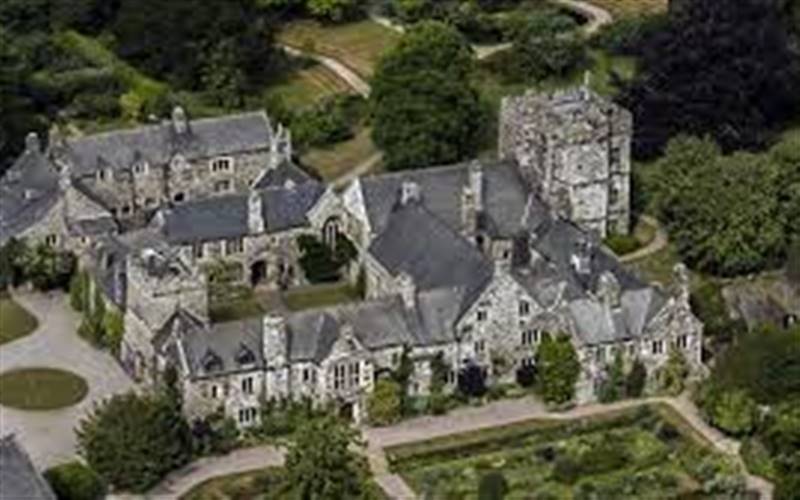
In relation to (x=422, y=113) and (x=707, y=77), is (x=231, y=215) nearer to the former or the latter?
(x=422, y=113)

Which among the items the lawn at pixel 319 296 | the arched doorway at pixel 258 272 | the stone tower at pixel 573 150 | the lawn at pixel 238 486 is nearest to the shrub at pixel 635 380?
the stone tower at pixel 573 150

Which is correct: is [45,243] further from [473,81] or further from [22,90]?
[473,81]

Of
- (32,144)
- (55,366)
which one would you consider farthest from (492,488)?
(32,144)

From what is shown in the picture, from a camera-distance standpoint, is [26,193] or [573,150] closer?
[573,150]

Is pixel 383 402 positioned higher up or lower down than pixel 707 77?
lower down

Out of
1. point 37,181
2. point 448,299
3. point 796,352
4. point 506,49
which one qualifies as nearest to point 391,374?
point 448,299

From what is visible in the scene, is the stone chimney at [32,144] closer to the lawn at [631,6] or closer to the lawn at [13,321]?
the lawn at [13,321]

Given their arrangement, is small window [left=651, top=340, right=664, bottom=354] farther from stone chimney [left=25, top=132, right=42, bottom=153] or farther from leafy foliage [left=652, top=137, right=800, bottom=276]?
stone chimney [left=25, top=132, right=42, bottom=153]
